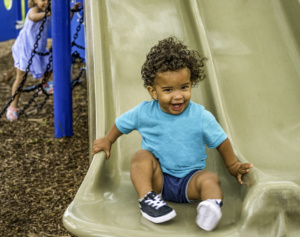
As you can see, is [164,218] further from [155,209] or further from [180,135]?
[180,135]

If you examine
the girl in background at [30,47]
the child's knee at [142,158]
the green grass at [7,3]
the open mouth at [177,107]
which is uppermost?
the green grass at [7,3]

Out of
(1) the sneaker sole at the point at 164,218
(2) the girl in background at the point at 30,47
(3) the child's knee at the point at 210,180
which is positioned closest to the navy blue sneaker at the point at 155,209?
(1) the sneaker sole at the point at 164,218

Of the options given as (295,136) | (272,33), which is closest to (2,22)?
(272,33)

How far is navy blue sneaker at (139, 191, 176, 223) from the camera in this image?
7.68 feet

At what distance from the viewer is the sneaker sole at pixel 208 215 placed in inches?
89.4

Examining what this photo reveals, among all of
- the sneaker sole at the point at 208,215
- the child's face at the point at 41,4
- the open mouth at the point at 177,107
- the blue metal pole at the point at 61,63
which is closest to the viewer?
the sneaker sole at the point at 208,215

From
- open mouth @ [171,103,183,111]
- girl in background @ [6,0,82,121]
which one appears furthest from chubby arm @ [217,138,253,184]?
girl in background @ [6,0,82,121]

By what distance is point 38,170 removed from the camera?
4.06 m

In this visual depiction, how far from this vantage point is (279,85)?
3557 mm

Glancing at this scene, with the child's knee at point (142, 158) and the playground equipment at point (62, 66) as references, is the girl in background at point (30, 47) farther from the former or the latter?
the child's knee at point (142, 158)

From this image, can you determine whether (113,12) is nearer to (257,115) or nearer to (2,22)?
(257,115)

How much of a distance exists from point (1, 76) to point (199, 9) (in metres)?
3.90

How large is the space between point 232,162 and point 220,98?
0.78m

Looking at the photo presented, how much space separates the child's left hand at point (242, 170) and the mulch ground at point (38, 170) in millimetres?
1217
